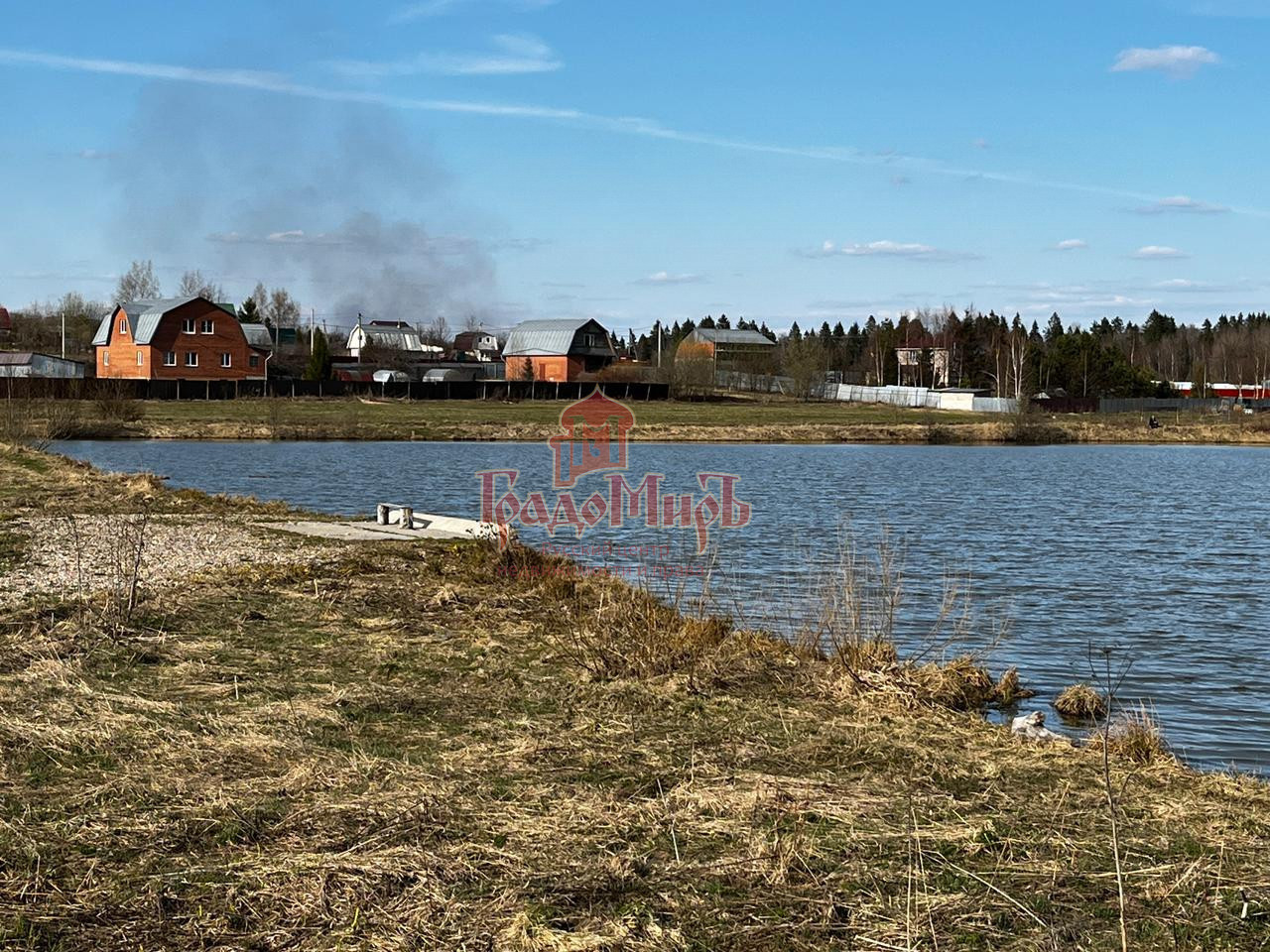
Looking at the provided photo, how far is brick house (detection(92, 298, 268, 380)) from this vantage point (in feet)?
277

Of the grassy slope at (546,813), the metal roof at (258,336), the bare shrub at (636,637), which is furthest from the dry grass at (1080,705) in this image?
the metal roof at (258,336)

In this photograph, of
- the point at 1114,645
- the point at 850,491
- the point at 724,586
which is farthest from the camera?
the point at 850,491

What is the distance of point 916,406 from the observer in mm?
97875

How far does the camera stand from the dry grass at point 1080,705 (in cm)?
1025

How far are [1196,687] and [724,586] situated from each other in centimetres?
607

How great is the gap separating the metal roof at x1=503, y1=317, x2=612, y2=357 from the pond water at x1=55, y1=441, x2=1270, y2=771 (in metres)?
51.8

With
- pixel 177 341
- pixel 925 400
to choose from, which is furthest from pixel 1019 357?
pixel 177 341

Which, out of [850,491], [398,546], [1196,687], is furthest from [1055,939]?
[850,491]

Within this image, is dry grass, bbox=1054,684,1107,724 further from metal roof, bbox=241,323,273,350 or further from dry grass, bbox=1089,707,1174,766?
metal roof, bbox=241,323,273,350

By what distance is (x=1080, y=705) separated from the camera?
10359 mm

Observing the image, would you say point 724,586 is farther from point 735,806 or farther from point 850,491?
point 850,491

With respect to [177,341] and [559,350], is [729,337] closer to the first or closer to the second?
[559,350]

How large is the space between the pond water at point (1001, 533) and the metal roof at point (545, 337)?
5175 cm

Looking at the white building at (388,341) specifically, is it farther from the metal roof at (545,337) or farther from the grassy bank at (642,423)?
the grassy bank at (642,423)
